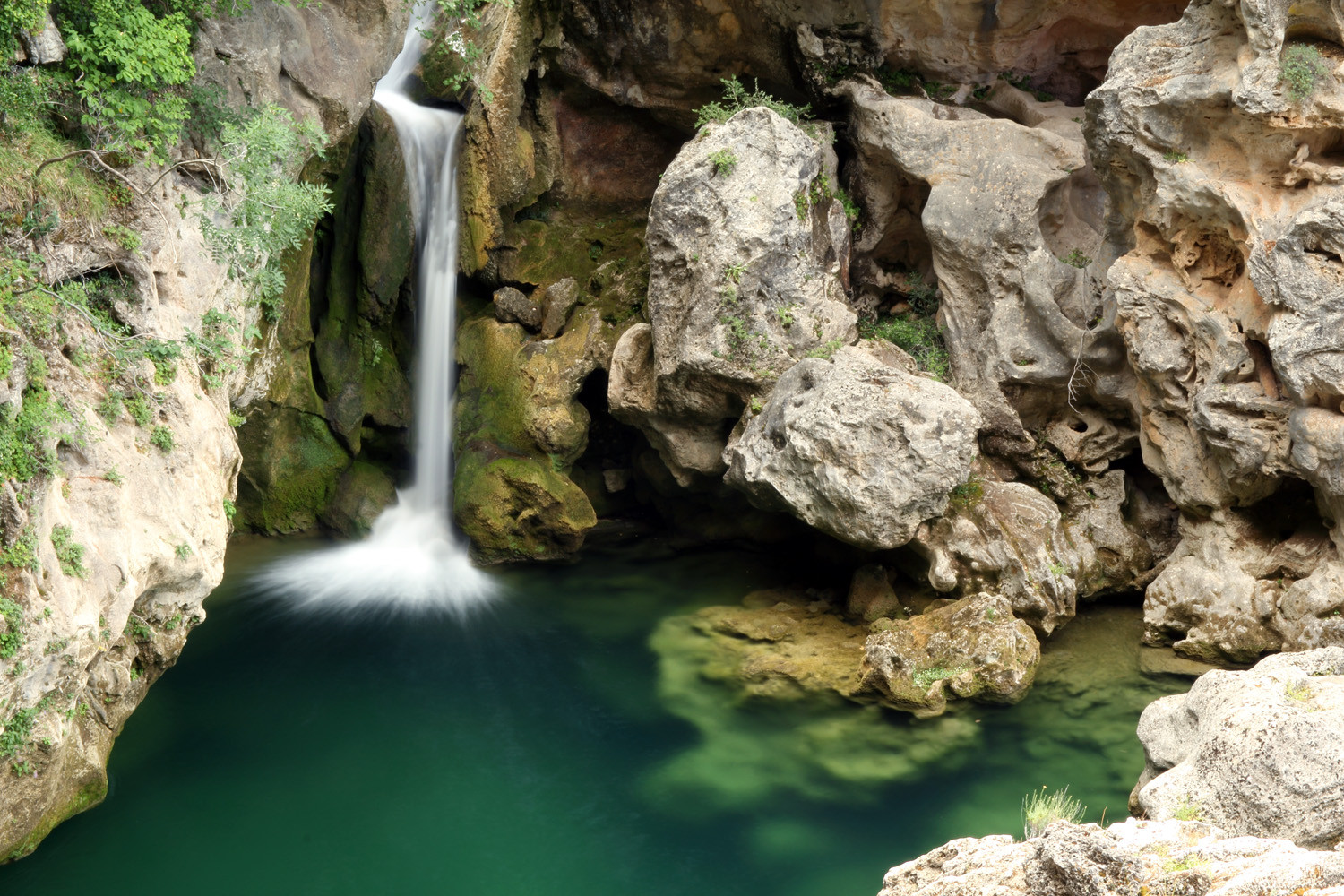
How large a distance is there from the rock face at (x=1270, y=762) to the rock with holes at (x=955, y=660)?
4.81 metres

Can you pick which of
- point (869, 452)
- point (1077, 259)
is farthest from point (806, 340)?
point (1077, 259)

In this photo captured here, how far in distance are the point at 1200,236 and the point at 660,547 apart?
29.4ft

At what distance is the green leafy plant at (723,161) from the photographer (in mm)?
13047

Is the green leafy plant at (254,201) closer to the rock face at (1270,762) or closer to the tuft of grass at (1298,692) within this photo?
the rock face at (1270,762)

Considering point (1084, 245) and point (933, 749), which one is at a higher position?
point (1084, 245)

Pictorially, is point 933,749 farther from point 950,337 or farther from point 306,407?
point 306,407

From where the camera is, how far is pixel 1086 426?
14094mm

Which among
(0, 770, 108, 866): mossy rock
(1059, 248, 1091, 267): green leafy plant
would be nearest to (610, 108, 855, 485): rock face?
(1059, 248, 1091, 267): green leafy plant

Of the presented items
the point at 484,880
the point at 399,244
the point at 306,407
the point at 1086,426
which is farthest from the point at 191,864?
the point at 1086,426

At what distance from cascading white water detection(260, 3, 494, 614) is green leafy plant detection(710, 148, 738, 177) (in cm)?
481

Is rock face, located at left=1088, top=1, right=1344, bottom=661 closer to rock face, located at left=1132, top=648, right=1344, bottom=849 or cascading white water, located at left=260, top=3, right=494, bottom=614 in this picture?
rock face, located at left=1132, top=648, right=1344, bottom=849

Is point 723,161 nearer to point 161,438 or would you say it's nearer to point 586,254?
point 586,254

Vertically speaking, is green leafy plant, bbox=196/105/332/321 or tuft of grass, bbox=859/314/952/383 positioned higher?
green leafy plant, bbox=196/105/332/321

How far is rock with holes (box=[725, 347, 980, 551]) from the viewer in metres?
11.9
